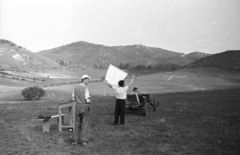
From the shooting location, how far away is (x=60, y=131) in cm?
1105

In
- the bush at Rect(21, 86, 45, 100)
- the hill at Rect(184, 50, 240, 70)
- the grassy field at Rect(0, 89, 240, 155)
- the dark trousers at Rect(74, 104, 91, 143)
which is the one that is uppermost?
the hill at Rect(184, 50, 240, 70)

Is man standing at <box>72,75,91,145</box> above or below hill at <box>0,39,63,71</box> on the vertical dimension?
below

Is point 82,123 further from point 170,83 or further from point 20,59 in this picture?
point 20,59

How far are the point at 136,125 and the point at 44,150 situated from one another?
220 inches

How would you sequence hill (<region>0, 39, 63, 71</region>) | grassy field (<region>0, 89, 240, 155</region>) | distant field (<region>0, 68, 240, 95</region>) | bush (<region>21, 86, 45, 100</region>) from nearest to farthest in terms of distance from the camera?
grassy field (<region>0, 89, 240, 155</region>), bush (<region>21, 86, 45, 100</region>), distant field (<region>0, 68, 240, 95</region>), hill (<region>0, 39, 63, 71</region>)

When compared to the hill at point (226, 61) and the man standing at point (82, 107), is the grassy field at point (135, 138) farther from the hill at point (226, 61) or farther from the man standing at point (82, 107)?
the hill at point (226, 61)

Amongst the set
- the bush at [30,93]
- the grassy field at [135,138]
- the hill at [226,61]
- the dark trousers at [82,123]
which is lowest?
the bush at [30,93]

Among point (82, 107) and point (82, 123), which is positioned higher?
point (82, 107)

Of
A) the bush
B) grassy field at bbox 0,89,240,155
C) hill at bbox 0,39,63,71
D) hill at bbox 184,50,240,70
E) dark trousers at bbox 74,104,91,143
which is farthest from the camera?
hill at bbox 0,39,63,71

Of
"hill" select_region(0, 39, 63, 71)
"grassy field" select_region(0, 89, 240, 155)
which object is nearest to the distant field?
"grassy field" select_region(0, 89, 240, 155)

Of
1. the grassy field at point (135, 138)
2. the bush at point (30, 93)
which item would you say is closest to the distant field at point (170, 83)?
the bush at point (30, 93)

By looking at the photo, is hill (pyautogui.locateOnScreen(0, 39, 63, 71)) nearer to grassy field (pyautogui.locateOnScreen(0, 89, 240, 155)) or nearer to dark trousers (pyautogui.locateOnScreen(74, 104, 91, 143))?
grassy field (pyautogui.locateOnScreen(0, 89, 240, 155))

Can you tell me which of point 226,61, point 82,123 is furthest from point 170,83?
point 82,123

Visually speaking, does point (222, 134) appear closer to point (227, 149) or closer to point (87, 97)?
point (227, 149)
